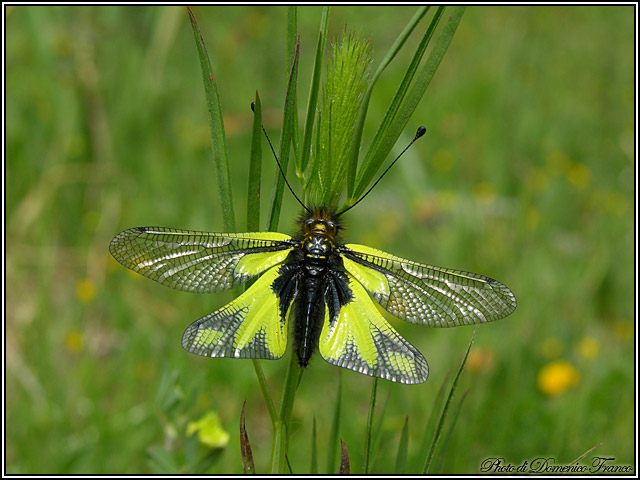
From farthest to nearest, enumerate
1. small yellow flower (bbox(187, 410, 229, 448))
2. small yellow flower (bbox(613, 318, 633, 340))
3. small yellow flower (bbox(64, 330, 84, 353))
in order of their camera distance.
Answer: small yellow flower (bbox(613, 318, 633, 340)) → small yellow flower (bbox(64, 330, 84, 353)) → small yellow flower (bbox(187, 410, 229, 448))

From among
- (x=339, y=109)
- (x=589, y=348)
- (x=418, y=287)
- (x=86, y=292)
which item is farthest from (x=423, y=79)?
(x=86, y=292)

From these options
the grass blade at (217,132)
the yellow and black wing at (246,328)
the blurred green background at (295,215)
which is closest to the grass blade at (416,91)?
the grass blade at (217,132)

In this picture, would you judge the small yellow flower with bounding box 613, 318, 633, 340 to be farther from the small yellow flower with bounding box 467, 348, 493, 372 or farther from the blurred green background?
the small yellow flower with bounding box 467, 348, 493, 372

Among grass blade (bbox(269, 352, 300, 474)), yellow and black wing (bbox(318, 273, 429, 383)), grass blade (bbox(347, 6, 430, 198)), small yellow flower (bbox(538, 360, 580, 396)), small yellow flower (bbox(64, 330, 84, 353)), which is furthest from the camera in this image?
small yellow flower (bbox(64, 330, 84, 353))

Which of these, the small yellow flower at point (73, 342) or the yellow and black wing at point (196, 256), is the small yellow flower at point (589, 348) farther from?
the small yellow flower at point (73, 342)

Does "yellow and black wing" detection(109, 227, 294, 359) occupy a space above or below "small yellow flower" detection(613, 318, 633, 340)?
above

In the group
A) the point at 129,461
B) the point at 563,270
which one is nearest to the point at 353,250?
the point at 129,461

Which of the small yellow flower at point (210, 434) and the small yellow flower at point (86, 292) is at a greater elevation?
the small yellow flower at point (86, 292)

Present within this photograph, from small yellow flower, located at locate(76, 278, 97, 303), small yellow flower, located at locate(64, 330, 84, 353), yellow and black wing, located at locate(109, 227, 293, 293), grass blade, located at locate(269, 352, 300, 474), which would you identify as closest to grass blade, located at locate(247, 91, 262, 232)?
yellow and black wing, located at locate(109, 227, 293, 293)

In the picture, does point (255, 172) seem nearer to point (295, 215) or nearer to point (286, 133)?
point (286, 133)
